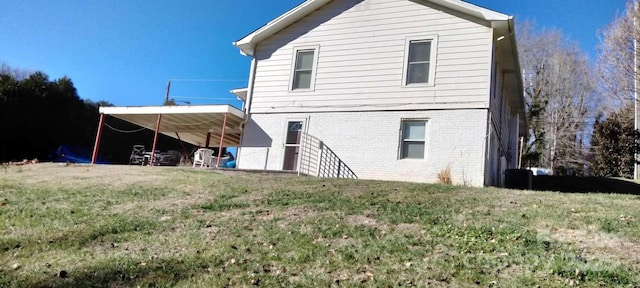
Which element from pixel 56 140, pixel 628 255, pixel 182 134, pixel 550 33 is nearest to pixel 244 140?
pixel 182 134

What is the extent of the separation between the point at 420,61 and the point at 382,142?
246 cm

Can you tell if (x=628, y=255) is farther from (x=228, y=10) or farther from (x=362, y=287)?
(x=228, y=10)

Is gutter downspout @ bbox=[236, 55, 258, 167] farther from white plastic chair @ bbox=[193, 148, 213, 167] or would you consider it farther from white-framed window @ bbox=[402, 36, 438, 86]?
white-framed window @ bbox=[402, 36, 438, 86]

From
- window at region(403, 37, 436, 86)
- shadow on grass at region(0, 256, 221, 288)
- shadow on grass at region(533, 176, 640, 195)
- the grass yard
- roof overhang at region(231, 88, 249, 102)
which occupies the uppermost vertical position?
window at region(403, 37, 436, 86)

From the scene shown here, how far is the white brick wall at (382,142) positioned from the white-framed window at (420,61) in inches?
37.5

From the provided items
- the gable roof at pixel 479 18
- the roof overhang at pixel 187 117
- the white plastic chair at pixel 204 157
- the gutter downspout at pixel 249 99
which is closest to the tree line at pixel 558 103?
the gable roof at pixel 479 18

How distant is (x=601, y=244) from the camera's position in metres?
4.74

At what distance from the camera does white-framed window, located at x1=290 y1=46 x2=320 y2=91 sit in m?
12.9

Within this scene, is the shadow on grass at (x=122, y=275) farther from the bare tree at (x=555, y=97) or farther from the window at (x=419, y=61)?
the bare tree at (x=555, y=97)

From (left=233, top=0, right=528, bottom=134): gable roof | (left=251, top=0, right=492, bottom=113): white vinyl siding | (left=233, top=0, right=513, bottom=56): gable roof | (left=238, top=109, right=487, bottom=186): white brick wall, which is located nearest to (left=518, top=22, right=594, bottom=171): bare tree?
(left=233, top=0, right=528, bottom=134): gable roof

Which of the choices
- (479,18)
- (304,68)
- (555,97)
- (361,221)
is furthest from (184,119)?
(555,97)

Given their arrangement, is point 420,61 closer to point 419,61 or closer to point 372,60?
point 419,61

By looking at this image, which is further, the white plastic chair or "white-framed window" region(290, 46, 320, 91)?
the white plastic chair

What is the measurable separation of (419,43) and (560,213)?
22.7ft
